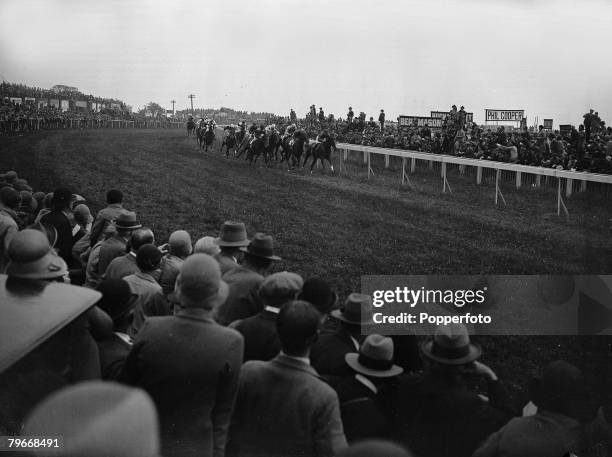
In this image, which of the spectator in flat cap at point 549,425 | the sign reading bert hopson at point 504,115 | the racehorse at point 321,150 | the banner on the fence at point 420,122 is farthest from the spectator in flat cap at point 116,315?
the banner on the fence at point 420,122

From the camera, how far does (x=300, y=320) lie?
2.67 metres

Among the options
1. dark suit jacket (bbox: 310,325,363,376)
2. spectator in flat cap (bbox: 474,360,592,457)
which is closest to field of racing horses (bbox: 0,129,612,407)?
dark suit jacket (bbox: 310,325,363,376)

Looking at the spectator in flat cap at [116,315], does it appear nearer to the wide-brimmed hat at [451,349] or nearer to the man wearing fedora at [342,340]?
the man wearing fedora at [342,340]

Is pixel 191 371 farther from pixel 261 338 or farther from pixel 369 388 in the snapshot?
pixel 369 388

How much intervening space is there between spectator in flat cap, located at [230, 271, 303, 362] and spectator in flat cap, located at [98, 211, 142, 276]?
2221mm

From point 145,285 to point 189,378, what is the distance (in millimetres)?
1995

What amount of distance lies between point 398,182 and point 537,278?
9494 millimetres

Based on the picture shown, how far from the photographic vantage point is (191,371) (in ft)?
8.59

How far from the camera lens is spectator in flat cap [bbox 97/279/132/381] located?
3.23m

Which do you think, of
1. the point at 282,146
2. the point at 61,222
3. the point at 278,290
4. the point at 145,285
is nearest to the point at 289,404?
the point at 278,290

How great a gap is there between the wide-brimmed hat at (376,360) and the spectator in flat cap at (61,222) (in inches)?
156

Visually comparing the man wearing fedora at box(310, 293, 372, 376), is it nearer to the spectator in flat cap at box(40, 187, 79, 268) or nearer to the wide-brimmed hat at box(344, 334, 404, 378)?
the wide-brimmed hat at box(344, 334, 404, 378)

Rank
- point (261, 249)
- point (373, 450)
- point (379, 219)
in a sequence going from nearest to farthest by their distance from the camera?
1. point (373, 450)
2. point (261, 249)
3. point (379, 219)

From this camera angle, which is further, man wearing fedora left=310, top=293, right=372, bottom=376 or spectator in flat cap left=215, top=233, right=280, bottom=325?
spectator in flat cap left=215, top=233, right=280, bottom=325
